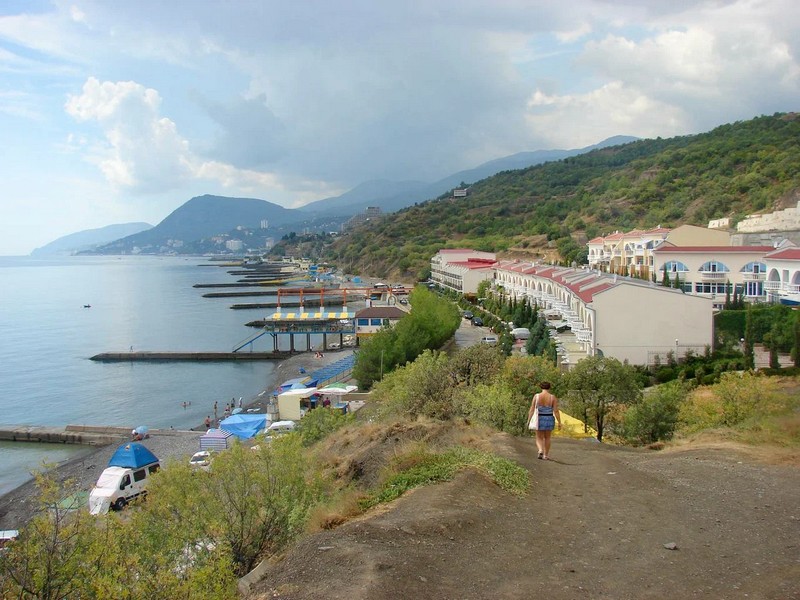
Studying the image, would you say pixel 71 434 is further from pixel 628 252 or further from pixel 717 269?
pixel 628 252

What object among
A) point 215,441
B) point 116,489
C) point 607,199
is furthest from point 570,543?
point 607,199

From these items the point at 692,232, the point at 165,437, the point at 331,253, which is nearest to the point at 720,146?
the point at 692,232

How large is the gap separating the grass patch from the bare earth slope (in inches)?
8.2

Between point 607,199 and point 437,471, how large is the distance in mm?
87070

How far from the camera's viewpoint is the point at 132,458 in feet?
56.4

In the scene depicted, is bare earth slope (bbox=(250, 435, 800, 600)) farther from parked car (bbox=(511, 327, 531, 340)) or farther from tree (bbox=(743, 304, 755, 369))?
parked car (bbox=(511, 327, 531, 340))

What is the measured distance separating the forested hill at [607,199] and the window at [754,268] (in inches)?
1080

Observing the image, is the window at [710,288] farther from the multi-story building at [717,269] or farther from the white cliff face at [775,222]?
the white cliff face at [775,222]

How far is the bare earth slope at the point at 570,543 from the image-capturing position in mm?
4637

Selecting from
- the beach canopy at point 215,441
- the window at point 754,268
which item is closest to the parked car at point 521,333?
the window at point 754,268

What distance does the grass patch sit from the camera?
7.14 metres

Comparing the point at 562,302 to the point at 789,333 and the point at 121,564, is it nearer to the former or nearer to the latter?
the point at 789,333

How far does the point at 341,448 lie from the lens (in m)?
12.3

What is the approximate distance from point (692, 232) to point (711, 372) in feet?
66.6
